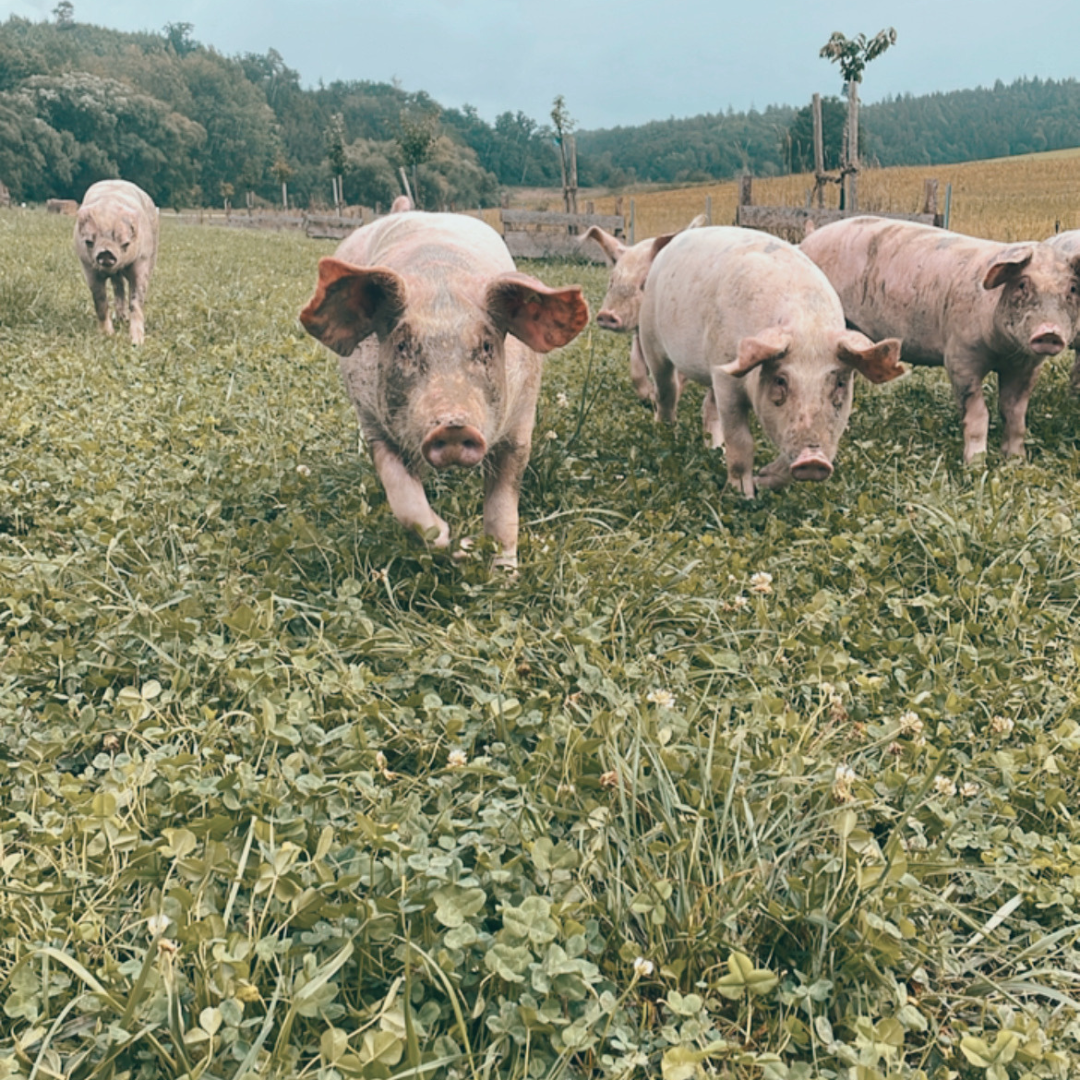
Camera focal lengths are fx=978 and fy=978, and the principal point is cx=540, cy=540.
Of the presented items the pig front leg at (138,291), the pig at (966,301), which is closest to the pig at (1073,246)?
the pig at (966,301)

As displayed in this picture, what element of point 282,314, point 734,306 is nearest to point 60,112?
point 282,314

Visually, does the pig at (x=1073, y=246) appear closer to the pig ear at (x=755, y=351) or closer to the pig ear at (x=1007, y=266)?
the pig ear at (x=1007, y=266)

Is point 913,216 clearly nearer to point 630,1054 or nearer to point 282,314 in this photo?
point 282,314

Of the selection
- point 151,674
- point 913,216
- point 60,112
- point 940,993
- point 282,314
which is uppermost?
point 60,112

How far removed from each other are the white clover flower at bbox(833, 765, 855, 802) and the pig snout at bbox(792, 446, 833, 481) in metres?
2.12

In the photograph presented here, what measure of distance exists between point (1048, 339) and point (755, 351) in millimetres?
2020

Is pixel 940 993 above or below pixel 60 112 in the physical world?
below

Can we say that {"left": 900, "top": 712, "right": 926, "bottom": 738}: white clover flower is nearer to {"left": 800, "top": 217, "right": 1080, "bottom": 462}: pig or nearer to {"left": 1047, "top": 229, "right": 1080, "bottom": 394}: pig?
{"left": 800, "top": 217, "right": 1080, "bottom": 462}: pig

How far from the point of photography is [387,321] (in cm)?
357

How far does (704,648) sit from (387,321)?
1.64 metres

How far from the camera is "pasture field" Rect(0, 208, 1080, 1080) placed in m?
1.97

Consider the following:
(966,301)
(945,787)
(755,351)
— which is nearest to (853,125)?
(966,301)

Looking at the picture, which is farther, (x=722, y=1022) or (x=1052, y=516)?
(x=1052, y=516)

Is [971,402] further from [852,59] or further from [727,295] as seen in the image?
[852,59]
